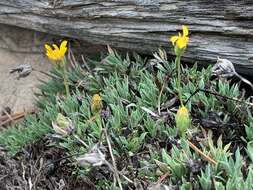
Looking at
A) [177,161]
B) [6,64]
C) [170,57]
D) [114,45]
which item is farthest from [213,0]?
[6,64]

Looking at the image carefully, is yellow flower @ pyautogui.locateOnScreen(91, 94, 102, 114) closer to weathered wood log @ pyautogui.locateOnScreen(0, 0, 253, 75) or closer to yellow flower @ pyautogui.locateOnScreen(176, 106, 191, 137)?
yellow flower @ pyautogui.locateOnScreen(176, 106, 191, 137)

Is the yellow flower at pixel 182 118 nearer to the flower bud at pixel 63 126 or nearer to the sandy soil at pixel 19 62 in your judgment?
the flower bud at pixel 63 126

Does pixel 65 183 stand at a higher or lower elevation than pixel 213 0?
lower

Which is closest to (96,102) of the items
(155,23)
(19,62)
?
(155,23)

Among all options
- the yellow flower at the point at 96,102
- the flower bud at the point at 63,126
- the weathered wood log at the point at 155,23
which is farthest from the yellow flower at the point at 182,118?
the weathered wood log at the point at 155,23

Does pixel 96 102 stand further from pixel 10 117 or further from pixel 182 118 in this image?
pixel 10 117

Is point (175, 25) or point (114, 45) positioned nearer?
point (175, 25)

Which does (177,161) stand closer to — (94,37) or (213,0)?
(213,0)

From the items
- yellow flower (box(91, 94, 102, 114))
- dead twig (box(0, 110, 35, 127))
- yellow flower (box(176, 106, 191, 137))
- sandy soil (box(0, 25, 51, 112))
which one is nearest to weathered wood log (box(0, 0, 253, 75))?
sandy soil (box(0, 25, 51, 112))
